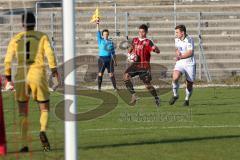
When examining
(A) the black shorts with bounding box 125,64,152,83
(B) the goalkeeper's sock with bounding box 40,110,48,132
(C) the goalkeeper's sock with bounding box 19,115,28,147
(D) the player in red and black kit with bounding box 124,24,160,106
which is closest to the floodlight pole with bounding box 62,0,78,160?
(B) the goalkeeper's sock with bounding box 40,110,48,132

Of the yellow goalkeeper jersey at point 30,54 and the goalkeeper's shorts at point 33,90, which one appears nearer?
the yellow goalkeeper jersey at point 30,54

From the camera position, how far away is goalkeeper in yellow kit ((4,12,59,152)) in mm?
11734

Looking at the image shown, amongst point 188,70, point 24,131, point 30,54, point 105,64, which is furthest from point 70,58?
point 105,64

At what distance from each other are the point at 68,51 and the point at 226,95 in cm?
1647

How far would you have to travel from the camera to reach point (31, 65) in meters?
11.9

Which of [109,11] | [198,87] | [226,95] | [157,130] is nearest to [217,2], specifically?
[109,11]

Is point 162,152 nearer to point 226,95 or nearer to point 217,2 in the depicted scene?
point 226,95

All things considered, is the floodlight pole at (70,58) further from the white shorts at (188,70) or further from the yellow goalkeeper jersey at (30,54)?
the white shorts at (188,70)

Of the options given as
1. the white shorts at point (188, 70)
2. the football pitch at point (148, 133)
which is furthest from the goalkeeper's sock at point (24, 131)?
the white shorts at point (188, 70)

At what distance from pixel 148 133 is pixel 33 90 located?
Result: 2986 millimetres

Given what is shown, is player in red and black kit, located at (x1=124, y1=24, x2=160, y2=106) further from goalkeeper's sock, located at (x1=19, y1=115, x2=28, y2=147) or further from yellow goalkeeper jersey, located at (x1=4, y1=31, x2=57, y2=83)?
yellow goalkeeper jersey, located at (x1=4, y1=31, x2=57, y2=83)

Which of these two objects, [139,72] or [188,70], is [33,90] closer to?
[188,70]

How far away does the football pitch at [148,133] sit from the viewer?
457 inches

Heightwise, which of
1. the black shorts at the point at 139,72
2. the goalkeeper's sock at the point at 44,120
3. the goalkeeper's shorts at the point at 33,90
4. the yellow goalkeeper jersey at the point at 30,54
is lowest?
the goalkeeper's sock at the point at 44,120
